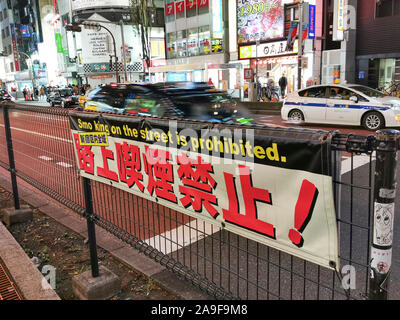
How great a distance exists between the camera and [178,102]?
25.6 feet

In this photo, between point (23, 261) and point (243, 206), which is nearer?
point (243, 206)

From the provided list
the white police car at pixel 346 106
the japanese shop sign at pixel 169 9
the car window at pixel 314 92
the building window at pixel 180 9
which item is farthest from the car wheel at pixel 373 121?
the japanese shop sign at pixel 169 9

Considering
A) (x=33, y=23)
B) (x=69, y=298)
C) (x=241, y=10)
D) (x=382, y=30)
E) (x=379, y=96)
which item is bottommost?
(x=69, y=298)

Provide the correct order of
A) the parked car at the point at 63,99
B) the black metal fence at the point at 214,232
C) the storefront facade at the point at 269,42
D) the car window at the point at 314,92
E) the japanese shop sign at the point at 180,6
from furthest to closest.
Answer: the japanese shop sign at the point at 180,6 < the parked car at the point at 63,99 < the storefront facade at the point at 269,42 < the car window at the point at 314,92 < the black metal fence at the point at 214,232

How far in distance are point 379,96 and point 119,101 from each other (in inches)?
358

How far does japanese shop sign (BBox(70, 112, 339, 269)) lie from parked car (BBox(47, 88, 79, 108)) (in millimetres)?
31600

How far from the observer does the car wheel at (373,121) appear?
12352 millimetres

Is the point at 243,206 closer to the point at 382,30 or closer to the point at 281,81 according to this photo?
the point at 281,81

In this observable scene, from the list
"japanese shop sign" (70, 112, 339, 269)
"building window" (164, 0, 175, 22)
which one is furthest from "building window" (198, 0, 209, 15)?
"japanese shop sign" (70, 112, 339, 269)

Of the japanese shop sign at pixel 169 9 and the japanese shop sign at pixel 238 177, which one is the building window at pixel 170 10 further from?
the japanese shop sign at pixel 238 177

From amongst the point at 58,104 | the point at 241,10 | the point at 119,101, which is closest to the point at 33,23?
the point at 58,104

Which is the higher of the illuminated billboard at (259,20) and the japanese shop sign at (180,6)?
the japanese shop sign at (180,6)

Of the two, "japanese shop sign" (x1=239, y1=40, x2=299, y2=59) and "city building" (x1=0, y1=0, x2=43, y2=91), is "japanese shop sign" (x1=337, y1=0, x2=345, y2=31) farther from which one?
"city building" (x1=0, y1=0, x2=43, y2=91)

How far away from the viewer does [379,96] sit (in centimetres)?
1280
